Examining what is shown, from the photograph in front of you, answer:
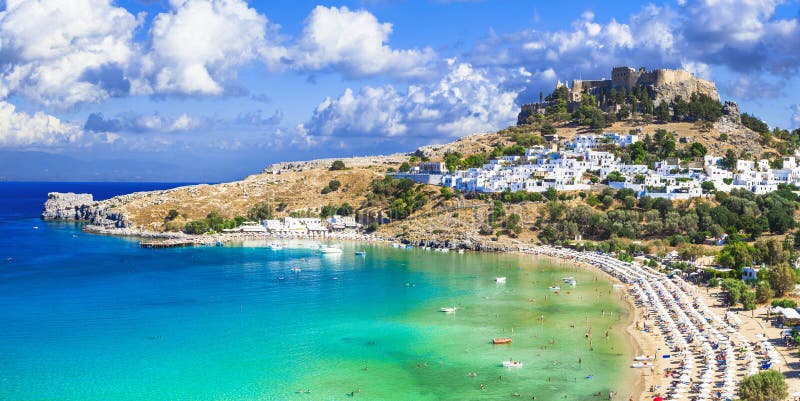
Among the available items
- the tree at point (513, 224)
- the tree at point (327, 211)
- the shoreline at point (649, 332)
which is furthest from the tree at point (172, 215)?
the tree at point (513, 224)

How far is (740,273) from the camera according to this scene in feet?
164

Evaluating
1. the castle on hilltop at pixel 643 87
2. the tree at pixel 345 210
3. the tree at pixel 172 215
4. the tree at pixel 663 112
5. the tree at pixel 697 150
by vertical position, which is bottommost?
the tree at pixel 172 215

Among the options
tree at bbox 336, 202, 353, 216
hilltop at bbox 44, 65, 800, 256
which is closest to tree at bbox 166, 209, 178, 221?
hilltop at bbox 44, 65, 800, 256

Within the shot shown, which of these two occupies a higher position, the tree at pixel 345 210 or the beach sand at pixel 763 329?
the tree at pixel 345 210

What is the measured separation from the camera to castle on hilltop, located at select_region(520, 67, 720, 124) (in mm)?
116188

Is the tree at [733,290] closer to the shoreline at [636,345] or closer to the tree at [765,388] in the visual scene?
the shoreline at [636,345]

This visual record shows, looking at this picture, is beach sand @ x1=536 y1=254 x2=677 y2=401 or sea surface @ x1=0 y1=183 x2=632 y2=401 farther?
sea surface @ x1=0 y1=183 x2=632 y2=401

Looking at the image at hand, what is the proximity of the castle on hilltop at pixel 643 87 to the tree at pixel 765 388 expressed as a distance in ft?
318

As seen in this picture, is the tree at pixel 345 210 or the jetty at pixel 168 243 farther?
the tree at pixel 345 210

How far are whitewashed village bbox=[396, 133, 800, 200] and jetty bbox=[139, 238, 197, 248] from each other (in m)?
34.0

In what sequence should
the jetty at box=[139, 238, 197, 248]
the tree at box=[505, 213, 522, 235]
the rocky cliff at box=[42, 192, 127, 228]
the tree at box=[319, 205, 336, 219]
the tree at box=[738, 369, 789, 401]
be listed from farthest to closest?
the rocky cliff at box=[42, 192, 127, 228] < the tree at box=[319, 205, 336, 219] < the jetty at box=[139, 238, 197, 248] < the tree at box=[505, 213, 522, 235] < the tree at box=[738, 369, 789, 401]

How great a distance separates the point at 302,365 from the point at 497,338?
1099 cm

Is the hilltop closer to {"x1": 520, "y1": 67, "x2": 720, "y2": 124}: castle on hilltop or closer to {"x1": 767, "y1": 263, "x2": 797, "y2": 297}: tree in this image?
{"x1": 520, "y1": 67, "x2": 720, "y2": 124}: castle on hilltop

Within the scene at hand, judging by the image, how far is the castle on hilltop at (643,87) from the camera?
11619 cm
